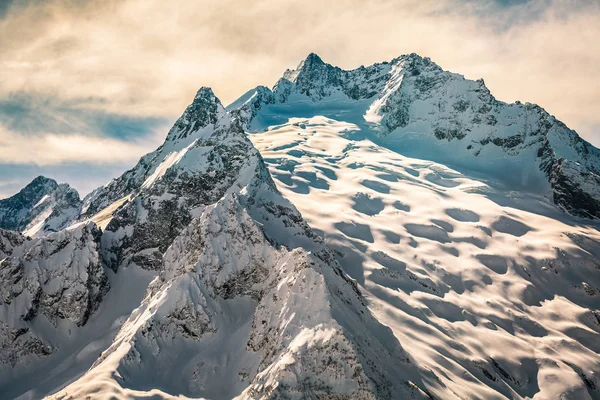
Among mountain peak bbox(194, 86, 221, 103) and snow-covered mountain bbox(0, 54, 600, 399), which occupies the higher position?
mountain peak bbox(194, 86, 221, 103)

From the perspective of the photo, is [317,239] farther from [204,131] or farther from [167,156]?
[167,156]

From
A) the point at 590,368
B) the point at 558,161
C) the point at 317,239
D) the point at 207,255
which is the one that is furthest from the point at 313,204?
the point at 558,161

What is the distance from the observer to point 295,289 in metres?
53.5

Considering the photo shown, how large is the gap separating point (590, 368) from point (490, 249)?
137ft

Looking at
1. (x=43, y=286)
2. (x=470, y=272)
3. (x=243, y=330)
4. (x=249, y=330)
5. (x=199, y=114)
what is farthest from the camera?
(x=199, y=114)

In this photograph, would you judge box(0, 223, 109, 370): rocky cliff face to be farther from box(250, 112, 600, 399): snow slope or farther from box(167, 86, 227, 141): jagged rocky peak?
box(167, 86, 227, 141): jagged rocky peak

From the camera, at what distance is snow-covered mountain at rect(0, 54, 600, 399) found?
51969mm

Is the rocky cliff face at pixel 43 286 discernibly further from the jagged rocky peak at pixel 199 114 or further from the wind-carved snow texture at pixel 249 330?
the jagged rocky peak at pixel 199 114

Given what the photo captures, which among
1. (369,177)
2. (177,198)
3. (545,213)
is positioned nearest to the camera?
(177,198)

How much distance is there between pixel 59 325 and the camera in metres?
87.1

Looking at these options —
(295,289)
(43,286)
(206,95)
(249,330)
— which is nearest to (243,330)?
(249,330)

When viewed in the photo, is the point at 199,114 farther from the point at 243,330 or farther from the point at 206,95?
the point at 243,330

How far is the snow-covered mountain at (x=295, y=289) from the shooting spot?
2046 inches

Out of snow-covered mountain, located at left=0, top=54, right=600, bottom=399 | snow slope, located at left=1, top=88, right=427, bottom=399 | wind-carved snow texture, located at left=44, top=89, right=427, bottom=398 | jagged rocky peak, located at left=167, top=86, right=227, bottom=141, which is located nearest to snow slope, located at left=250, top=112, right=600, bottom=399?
snow-covered mountain, located at left=0, top=54, right=600, bottom=399
